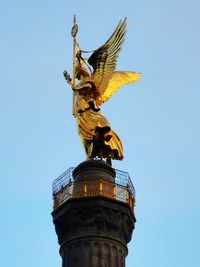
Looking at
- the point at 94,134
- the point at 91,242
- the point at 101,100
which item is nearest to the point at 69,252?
the point at 91,242

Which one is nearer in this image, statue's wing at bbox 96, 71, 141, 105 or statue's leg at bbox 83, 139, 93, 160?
statue's leg at bbox 83, 139, 93, 160

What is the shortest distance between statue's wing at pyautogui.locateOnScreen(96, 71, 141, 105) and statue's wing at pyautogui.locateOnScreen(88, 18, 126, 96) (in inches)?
20.3

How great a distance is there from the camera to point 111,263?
3659cm

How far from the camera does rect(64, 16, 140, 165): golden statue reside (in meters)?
41.8

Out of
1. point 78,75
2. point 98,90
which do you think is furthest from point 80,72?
point 98,90

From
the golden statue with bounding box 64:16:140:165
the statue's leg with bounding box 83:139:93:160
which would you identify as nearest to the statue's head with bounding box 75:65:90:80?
the golden statue with bounding box 64:16:140:165

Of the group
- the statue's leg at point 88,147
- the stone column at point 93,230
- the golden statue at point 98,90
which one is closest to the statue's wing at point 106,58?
the golden statue at point 98,90

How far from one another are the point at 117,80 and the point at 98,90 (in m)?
3.16

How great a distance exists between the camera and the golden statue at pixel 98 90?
137 feet

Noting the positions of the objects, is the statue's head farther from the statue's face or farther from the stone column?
the stone column

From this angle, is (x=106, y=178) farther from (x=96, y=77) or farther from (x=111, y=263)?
(x=96, y=77)

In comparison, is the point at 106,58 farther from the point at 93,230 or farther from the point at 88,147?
the point at 93,230

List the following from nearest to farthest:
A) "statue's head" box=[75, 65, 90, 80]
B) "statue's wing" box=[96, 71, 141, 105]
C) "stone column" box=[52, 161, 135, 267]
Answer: "stone column" box=[52, 161, 135, 267] < "statue's head" box=[75, 65, 90, 80] < "statue's wing" box=[96, 71, 141, 105]

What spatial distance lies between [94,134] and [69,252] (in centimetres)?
740
